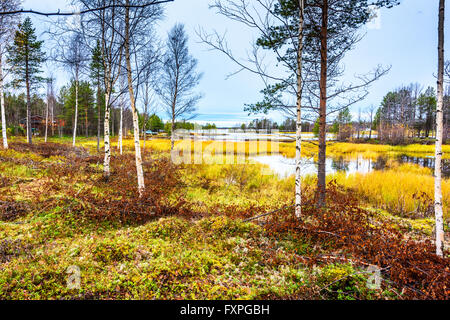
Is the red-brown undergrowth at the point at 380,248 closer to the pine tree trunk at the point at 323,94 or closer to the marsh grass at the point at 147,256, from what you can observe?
the marsh grass at the point at 147,256

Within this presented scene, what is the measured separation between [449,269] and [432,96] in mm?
59029

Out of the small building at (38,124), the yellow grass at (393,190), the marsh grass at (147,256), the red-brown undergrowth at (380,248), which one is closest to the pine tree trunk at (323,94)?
the red-brown undergrowth at (380,248)

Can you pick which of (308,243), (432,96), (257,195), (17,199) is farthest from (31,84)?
(432,96)

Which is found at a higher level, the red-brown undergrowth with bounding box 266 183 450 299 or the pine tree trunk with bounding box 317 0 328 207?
the pine tree trunk with bounding box 317 0 328 207

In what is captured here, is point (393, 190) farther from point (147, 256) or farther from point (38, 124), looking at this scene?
point (38, 124)

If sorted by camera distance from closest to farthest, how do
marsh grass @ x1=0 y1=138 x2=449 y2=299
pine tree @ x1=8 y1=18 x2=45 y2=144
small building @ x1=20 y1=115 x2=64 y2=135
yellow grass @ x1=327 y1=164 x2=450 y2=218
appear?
marsh grass @ x1=0 y1=138 x2=449 y2=299 < yellow grass @ x1=327 y1=164 x2=450 y2=218 < pine tree @ x1=8 y1=18 x2=45 y2=144 < small building @ x1=20 y1=115 x2=64 y2=135

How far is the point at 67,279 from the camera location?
324 centimetres

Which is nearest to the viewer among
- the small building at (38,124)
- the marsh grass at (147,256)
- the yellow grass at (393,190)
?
the marsh grass at (147,256)

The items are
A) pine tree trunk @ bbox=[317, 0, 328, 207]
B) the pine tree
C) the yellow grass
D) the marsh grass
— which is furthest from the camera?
the pine tree

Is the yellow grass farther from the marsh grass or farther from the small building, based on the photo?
the small building

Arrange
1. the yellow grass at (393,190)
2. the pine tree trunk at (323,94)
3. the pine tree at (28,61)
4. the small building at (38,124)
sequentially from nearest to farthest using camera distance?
the pine tree trunk at (323,94) < the yellow grass at (393,190) < the pine tree at (28,61) < the small building at (38,124)

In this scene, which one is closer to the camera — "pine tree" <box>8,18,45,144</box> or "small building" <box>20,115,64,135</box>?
"pine tree" <box>8,18,45,144</box>

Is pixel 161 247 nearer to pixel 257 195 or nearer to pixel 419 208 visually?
pixel 257 195

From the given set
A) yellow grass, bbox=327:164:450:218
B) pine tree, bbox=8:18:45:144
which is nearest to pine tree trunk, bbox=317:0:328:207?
yellow grass, bbox=327:164:450:218
